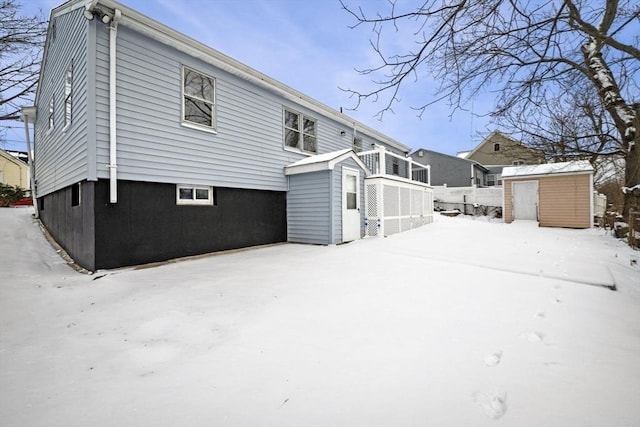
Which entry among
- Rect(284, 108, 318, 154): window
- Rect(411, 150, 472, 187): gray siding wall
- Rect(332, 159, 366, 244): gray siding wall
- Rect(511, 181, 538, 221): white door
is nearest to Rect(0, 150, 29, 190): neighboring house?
Rect(284, 108, 318, 154): window

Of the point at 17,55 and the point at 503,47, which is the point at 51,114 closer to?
the point at 17,55

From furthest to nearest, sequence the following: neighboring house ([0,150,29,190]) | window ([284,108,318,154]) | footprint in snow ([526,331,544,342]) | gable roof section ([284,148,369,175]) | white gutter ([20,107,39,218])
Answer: neighboring house ([0,150,29,190]) → white gutter ([20,107,39,218]) → window ([284,108,318,154]) → gable roof section ([284,148,369,175]) → footprint in snow ([526,331,544,342])

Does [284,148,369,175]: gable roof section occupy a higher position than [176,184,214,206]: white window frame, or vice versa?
[284,148,369,175]: gable roof section

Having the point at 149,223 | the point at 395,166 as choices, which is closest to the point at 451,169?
the point at 395,166

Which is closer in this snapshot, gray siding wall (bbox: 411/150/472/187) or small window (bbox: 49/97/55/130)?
small window (bbox: 49/97/55/130)

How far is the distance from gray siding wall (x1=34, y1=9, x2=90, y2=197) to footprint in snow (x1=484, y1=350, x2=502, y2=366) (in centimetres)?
672

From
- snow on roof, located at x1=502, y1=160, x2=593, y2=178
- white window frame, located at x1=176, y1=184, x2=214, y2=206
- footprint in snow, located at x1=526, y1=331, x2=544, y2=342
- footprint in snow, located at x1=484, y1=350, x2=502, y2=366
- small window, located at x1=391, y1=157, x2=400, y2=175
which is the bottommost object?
footprint in snow, located at x1=484, y1=350, x2=502, y2=366

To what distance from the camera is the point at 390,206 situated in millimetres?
9719

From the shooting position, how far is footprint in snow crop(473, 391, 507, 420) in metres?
1.69

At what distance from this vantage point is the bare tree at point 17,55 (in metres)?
9.52

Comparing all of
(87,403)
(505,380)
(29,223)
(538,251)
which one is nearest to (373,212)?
(538,251)

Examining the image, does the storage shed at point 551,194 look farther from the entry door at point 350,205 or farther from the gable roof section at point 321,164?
the gable roof section at point 321,164

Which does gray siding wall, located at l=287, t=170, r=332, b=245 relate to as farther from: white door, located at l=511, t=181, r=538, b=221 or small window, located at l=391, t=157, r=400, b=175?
white door, located at l=511, t=181, r=538, b=221

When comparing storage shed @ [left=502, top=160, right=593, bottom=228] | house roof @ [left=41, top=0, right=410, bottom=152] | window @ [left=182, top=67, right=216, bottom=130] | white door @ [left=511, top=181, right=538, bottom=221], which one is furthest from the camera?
white door @ [left=511, top=181, right=538, bottom=221]
